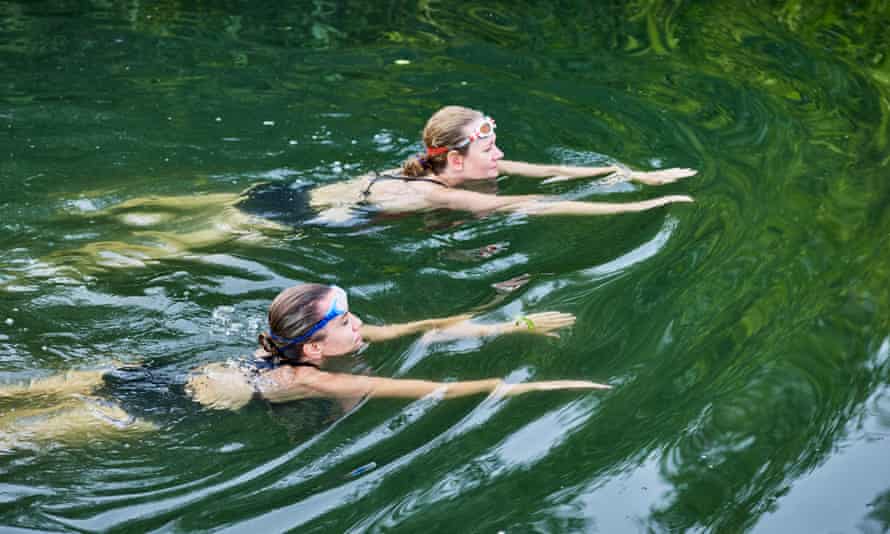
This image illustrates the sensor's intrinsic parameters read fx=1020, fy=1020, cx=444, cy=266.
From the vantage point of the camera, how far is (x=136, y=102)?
803 centimetres

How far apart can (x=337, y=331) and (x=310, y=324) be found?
0.42ft

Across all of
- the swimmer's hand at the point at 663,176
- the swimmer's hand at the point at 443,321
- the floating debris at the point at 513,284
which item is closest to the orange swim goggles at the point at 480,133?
the swimmer's hand at the point at 663,176

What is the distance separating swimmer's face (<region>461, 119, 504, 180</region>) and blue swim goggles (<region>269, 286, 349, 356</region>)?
82.0 inches

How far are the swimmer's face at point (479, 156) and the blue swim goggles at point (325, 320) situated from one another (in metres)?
2.08

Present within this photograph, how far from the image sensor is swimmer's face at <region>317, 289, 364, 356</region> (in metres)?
4.57

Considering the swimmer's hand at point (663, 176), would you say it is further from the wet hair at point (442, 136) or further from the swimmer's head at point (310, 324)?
the swimmer's head at point (310, 324)

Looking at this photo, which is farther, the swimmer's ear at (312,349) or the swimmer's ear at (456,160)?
the swimmer's ear at (456,160)

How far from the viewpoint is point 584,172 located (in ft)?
22.1

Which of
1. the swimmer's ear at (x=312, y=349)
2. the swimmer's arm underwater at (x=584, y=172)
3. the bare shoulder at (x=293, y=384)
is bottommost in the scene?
the bare shoulder at (x=293, y=384)

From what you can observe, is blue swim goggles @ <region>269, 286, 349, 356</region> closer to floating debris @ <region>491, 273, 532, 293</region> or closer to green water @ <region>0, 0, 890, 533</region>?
green water @ <region>0, 0, 890, 533</region>

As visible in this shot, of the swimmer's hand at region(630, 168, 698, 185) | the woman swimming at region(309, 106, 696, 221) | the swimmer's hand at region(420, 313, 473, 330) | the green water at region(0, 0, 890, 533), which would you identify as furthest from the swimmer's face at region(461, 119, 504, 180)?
the swimmer's hand at region(420, 313, 473, 330)

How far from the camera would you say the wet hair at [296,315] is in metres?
4.54

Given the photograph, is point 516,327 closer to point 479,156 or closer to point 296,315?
point 296,315

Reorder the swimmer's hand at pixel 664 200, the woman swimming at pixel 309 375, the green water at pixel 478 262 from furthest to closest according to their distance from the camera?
the swimmer's hand at pixel 664 200 → the woman swimming at pixel 309 375 → the green water at pixel 478 262
